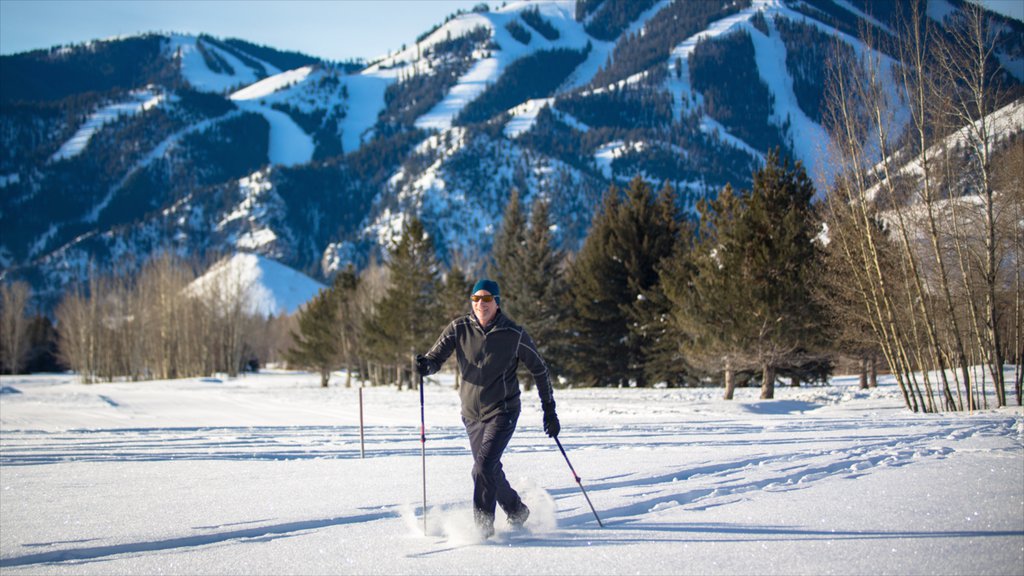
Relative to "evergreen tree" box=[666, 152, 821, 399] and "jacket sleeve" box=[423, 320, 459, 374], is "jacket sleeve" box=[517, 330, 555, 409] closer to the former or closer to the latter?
"jacket sleeve" box=[423, 320, 459, 374]

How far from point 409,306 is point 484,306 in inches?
1378

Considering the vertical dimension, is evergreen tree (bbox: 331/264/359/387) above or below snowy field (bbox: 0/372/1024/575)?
above

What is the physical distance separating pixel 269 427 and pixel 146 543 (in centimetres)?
1205

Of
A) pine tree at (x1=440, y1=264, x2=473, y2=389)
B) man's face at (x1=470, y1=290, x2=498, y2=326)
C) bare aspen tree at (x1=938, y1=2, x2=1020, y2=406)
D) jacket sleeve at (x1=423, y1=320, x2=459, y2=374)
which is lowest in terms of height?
jacket sleeve at (x1=423, y1=320, x2=459, y2=374)

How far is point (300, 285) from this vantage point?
182 meters

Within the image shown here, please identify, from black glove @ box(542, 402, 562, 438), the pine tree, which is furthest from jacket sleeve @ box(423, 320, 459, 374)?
the pine tree

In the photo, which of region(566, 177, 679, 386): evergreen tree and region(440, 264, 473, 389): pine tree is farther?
region(440, 264, 473, 389): pine tree

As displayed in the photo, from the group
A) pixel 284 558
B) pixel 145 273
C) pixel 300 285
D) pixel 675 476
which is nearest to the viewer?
pixel 284 558

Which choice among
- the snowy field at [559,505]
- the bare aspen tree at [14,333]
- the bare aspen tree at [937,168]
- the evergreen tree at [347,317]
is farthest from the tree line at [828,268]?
the bare aspen tree at [14,333]

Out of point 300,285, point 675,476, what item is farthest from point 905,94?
point 300,285

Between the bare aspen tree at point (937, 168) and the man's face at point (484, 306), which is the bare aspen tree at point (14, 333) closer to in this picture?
the bare aspen tree at point (937, 168)

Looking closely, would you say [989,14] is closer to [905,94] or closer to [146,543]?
[905,94]

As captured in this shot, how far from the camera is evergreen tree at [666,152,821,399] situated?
73.0 feet

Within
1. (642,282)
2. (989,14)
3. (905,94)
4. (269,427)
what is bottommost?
(269,427)
